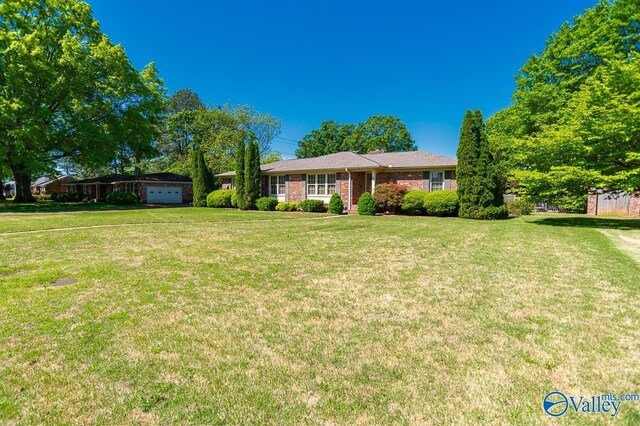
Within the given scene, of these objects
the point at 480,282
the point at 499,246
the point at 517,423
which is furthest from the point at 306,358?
the point at 499,246

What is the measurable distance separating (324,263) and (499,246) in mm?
4792

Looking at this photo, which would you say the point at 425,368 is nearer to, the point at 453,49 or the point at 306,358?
the point at 306,358

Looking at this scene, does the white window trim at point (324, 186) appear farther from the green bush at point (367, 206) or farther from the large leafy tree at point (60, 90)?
the large leafy tree at point (60, 90)

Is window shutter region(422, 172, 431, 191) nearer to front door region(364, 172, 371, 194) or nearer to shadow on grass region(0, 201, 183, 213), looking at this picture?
front door region(364, 172, 371, 194)

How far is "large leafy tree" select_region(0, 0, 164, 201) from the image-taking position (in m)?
21.8

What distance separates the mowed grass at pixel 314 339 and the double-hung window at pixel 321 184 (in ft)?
51.4

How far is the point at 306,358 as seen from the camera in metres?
2.87

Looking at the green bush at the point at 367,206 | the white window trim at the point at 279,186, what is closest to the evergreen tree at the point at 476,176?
the green bush at the point at 367,206

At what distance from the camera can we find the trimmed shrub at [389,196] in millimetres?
18641

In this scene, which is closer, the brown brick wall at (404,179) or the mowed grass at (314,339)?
the mowed grass at (314,339)

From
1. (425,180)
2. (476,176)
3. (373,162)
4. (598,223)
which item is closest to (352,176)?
(373,162)

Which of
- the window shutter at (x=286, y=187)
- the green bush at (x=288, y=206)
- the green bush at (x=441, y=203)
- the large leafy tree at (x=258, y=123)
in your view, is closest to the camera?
the green bush at (x=441, y=203)

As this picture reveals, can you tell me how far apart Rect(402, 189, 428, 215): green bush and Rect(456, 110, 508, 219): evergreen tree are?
208 cm

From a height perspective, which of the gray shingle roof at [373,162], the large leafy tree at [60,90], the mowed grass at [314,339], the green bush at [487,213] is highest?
the large leafy tree at [60,90]
